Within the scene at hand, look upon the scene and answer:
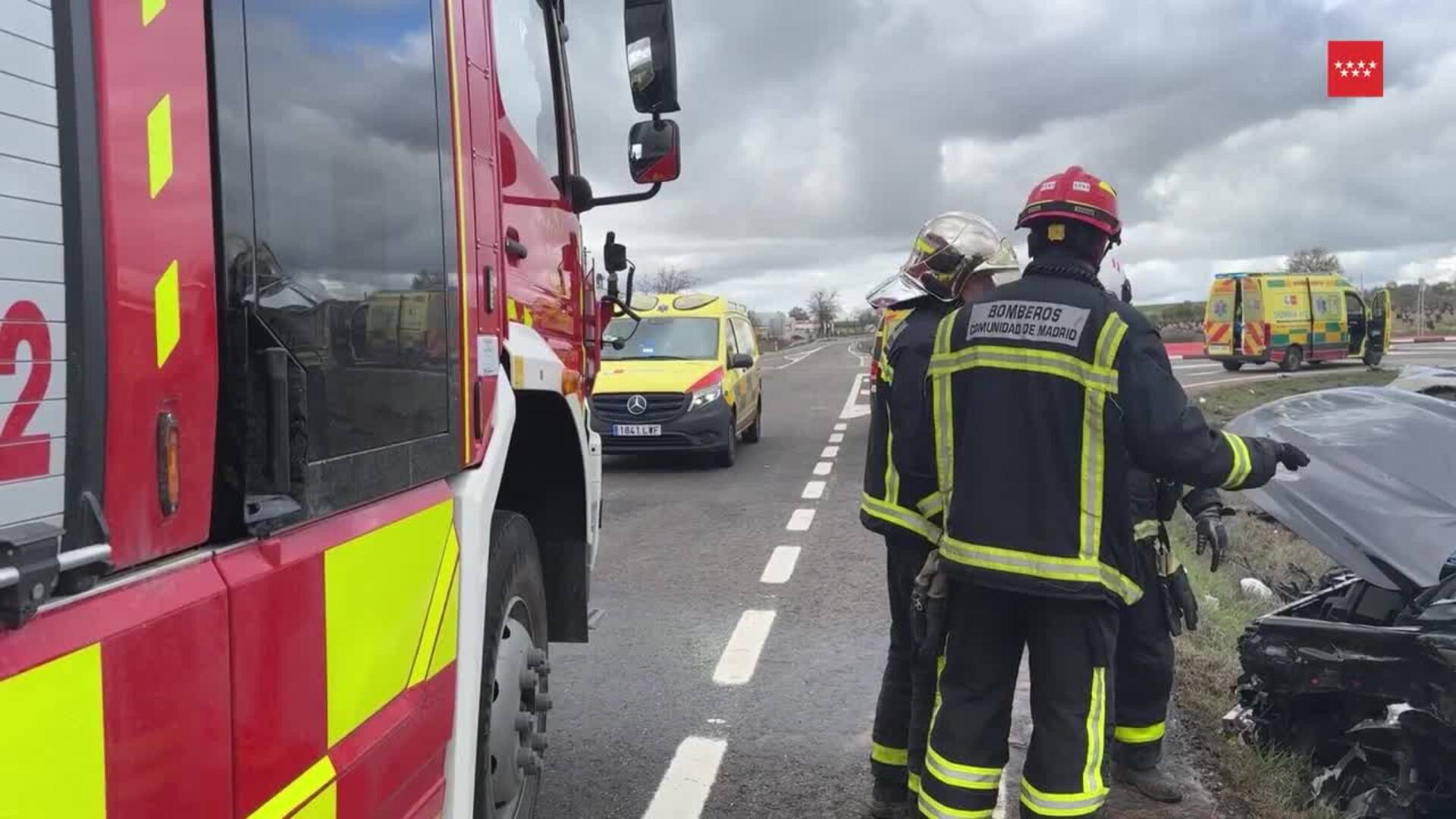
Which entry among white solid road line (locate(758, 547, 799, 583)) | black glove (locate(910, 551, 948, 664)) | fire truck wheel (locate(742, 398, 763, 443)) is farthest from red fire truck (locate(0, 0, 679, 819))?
fire truck wheel (locate(742, 398, 763, 443))

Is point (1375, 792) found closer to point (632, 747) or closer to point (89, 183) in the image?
point (632, 747)

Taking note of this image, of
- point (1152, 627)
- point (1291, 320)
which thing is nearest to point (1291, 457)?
point (1152, 627)

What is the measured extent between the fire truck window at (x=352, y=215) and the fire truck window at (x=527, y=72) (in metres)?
0.68

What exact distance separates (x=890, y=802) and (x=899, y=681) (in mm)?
384

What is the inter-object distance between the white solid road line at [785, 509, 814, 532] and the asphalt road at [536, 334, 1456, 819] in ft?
0.08

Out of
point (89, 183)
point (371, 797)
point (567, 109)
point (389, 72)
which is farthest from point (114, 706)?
point (567, 109)

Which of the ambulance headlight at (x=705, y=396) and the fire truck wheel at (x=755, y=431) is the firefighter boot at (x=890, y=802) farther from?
the fire truck wheel at (x=755, y=431)

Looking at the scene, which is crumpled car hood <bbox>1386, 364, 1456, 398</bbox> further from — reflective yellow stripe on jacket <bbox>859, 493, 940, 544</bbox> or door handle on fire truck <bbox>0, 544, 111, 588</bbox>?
door handle on fire truck <bbox>0, 544, 111, 588</bbox>

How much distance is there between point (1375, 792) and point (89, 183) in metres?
3.37

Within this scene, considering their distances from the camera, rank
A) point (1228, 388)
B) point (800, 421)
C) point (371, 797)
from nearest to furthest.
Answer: point (371, 797) < point (800, 421) < point (1228, 388)

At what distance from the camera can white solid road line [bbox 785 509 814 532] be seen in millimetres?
8312

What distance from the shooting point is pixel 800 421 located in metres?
16.8

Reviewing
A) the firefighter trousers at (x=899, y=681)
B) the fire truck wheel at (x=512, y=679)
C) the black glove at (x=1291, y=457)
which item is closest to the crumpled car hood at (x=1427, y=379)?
the black glove at (x=1291, y=457)

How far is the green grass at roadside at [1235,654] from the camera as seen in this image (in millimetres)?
3457
